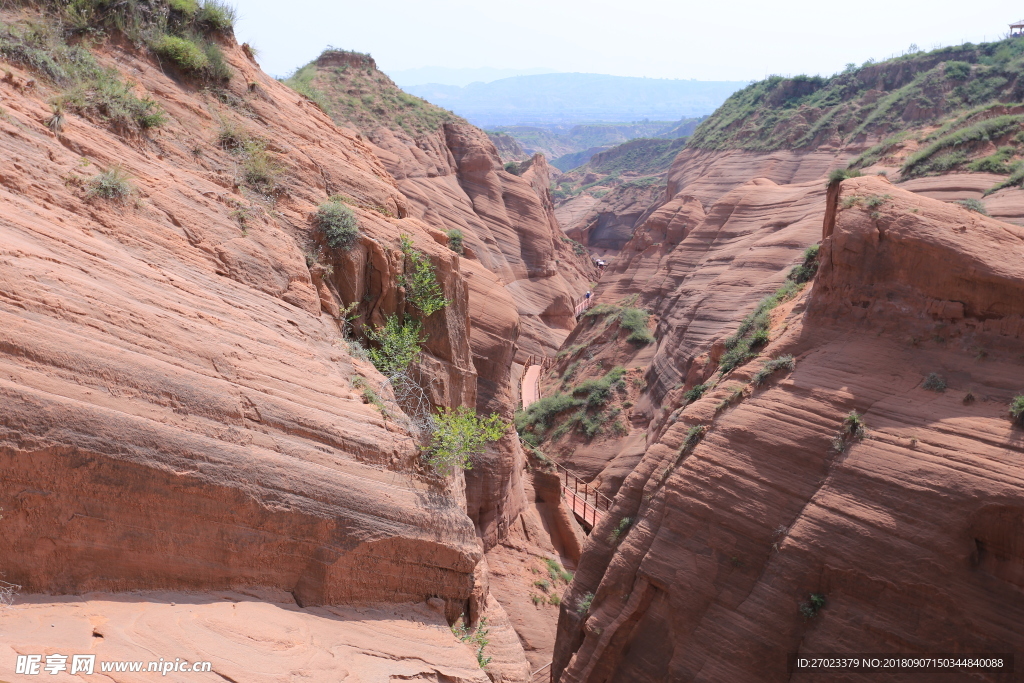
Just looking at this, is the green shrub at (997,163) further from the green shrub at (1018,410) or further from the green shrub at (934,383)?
the green shrub at (1018,410)

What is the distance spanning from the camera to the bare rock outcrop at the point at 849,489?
33.0 ft

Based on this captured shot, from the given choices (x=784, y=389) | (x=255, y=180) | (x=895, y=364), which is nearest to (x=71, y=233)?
(x=255, y=180)

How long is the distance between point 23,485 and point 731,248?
29887 mm

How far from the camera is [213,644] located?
228 inches

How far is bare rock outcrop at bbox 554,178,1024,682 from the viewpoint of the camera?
33.0 feet

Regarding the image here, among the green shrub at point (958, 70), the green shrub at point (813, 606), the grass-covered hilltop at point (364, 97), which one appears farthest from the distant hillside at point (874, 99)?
the green shrub at point (813, 606)

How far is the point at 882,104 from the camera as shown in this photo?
55.7m

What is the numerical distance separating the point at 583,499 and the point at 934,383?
1528 cm

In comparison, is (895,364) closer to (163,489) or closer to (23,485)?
(163,489)

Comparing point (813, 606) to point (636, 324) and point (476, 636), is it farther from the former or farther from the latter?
point (636, 324)

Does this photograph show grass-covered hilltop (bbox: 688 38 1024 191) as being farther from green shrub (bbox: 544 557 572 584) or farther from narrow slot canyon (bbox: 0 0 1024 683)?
green shrub (bbox: 544 557 572 584)

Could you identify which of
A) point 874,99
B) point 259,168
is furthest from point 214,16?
point 874,99

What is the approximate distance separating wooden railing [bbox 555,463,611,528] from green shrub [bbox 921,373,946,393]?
42.1 feet

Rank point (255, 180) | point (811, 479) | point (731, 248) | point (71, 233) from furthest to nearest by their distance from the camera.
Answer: point (731, 248), point (811, 479), point (255, 180), point (71, 233)
